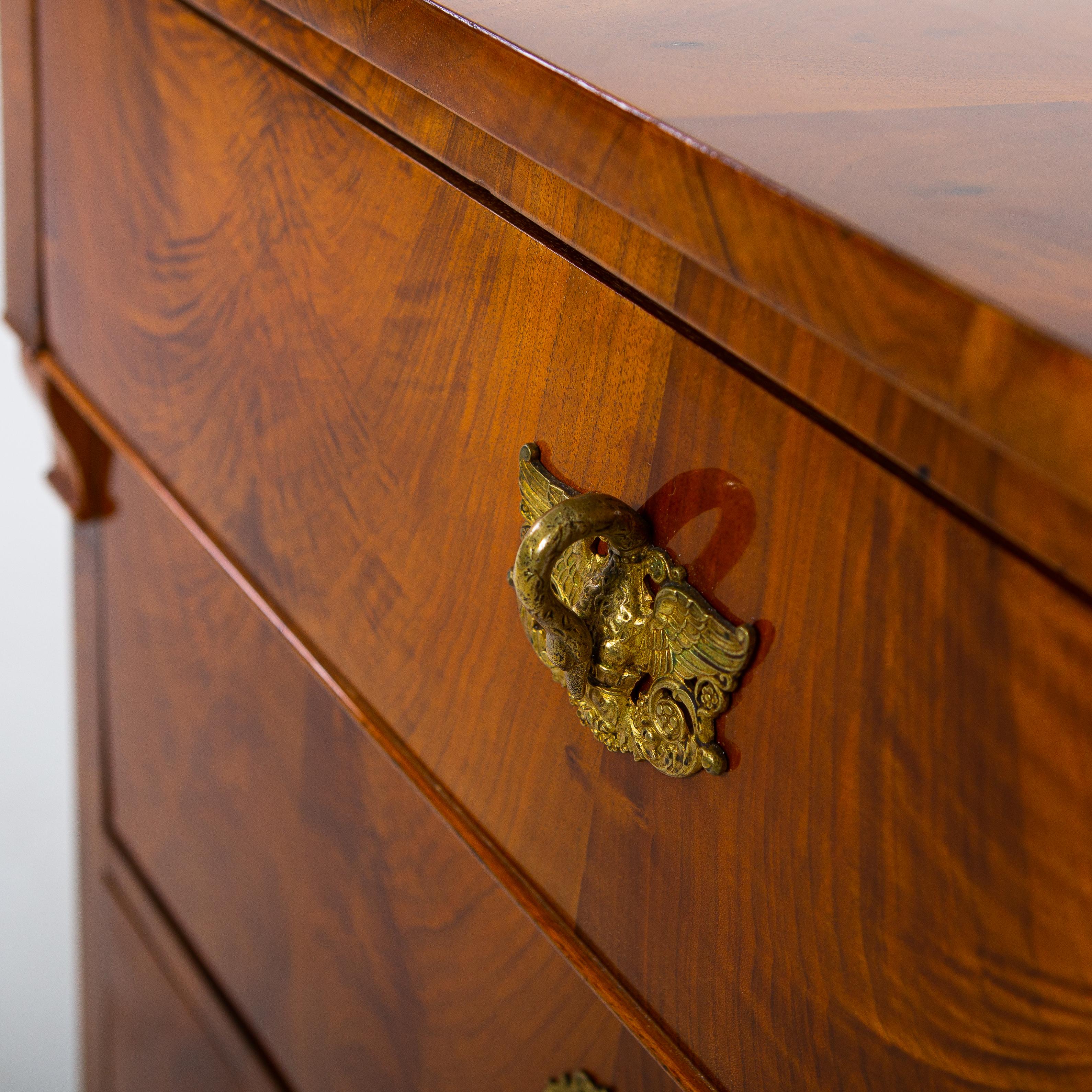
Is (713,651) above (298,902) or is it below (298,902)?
above

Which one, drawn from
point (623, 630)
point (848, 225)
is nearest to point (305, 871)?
point (623, 630)

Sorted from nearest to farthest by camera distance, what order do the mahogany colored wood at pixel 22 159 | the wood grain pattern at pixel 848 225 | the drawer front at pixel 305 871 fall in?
the wood grain pattern at pixel 848 225 → the drawer front at pixel 305 871 → the mahogany colored wood at pixel 22 159

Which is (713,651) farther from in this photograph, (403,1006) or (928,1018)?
(403,1006)

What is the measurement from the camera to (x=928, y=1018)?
24cm

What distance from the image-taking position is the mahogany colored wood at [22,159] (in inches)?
22.0

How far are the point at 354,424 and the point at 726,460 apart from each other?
168mm

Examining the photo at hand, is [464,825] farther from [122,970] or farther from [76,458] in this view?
[122,970]

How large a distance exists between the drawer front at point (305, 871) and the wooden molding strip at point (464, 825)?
0.03 metres

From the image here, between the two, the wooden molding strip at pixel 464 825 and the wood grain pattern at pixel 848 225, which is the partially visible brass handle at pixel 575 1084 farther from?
the wood grain pattern at pixel 848 225

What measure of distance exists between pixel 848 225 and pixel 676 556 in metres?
0.10

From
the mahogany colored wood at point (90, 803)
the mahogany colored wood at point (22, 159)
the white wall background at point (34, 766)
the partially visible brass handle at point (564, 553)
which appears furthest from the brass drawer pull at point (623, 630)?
the white wall background at point (34, 766)

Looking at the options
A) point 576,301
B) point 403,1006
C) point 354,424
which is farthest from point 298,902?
point 576,301

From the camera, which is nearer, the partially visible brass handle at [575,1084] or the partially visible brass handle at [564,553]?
the partially visible brass handle at [564,553]

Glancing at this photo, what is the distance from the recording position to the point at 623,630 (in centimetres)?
29
